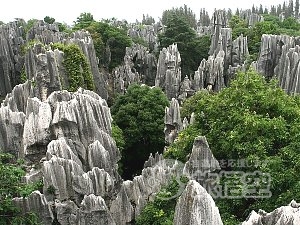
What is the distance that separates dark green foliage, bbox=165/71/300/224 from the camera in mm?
10547

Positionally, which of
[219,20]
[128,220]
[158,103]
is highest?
[219,20]

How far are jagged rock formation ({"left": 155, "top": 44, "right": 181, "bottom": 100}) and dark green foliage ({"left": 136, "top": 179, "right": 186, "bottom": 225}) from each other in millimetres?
20748

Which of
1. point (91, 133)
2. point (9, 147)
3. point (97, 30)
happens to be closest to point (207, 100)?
point (91, 133)

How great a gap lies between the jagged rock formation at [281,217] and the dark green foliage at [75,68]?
18.8 m

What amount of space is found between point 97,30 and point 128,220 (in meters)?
33.4

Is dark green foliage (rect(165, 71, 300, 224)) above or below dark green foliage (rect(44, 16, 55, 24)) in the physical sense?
below

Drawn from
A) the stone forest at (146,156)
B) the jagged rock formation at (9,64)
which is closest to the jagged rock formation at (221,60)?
the stone forest at (146,156)

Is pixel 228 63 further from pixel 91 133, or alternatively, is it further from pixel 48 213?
pixel 48 213

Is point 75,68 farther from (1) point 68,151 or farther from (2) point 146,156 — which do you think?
→ (1) point 68,151

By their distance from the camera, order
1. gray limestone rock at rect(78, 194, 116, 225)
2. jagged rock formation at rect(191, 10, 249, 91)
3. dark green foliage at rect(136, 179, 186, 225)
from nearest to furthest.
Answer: dark green foliage at rect(136, 179, 186, 225)
gray limestone rock at rect(78, 194, 116, 225)
jagged rock formation at rect(191, 10, 249, 91)

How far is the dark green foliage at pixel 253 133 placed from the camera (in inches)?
415

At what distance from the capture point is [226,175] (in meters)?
11.3

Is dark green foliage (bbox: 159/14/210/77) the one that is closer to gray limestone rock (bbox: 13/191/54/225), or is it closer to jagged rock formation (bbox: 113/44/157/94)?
jagged rock formation (bbox: 113/44/157/94)

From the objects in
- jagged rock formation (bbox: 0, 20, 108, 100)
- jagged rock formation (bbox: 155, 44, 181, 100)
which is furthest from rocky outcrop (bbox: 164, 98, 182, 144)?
jagged rock formation (bbox: 155, 44, 181, 100)
